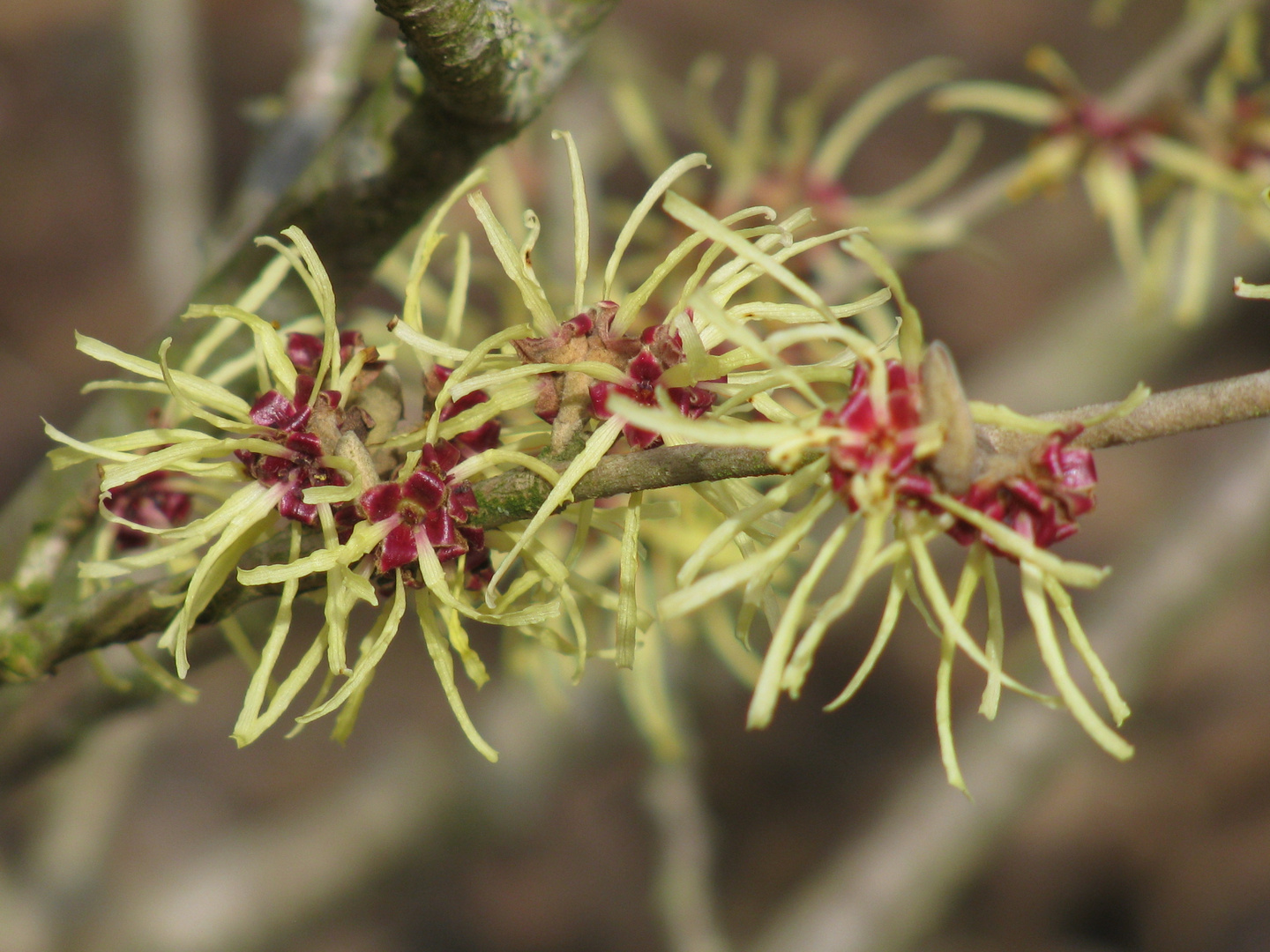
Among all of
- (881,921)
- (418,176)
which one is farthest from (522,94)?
(881,921)

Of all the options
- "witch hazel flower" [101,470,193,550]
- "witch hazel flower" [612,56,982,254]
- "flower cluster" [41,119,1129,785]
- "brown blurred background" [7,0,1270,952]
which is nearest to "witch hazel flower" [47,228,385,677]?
"flower cluster" [41,119,1129,785]

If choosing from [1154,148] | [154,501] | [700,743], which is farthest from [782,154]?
[700,743]

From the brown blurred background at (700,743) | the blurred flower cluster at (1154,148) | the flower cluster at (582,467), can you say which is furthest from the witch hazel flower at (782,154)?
the flower cluster at (582,467)

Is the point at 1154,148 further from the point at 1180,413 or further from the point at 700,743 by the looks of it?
A: the point at 700,743

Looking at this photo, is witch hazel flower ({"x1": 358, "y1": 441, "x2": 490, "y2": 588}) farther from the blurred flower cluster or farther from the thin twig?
the blurred flower cluster

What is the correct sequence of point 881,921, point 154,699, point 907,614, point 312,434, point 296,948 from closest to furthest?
point 312,434, point 154,699, point 881,921, point 296,948, point 907,614

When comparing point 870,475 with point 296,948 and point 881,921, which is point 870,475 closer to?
point 881,921
